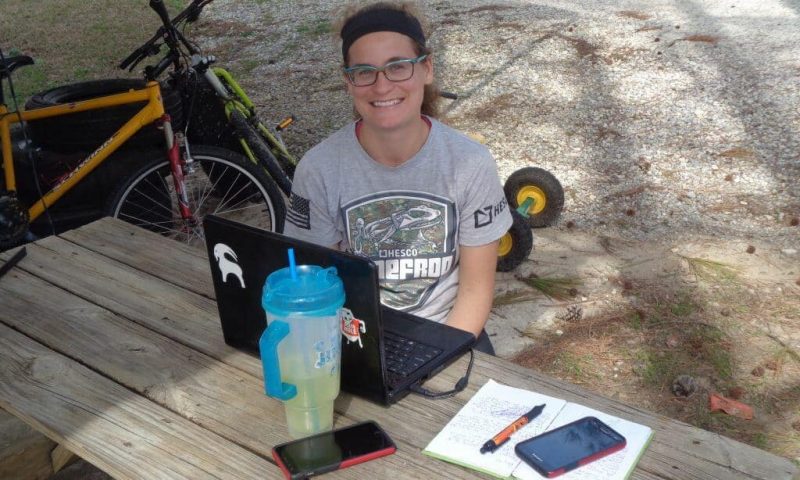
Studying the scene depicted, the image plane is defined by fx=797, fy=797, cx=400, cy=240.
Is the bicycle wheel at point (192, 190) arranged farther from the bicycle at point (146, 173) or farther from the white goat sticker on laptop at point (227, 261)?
the white goat sticker on laptop at point (227, 261)

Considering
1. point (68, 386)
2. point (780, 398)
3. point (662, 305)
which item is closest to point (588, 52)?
point (662, 305)

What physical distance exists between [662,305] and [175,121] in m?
2.69

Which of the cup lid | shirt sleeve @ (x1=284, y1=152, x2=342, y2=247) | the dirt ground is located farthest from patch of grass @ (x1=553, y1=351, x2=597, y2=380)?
the cup lid

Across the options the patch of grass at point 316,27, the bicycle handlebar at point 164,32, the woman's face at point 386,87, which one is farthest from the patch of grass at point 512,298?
the patch of grass at point 316,27

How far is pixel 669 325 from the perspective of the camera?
3480 millimetres

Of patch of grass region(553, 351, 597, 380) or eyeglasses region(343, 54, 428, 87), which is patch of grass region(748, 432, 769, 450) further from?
eyeglasses region(343, 54, 428, 87)

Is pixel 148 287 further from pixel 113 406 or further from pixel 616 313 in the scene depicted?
pixel 616 313

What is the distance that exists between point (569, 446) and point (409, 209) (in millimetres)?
894

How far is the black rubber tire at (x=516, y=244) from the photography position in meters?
3.85

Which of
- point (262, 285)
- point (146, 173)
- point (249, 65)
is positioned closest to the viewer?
point (262, 285)

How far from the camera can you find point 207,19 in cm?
1024

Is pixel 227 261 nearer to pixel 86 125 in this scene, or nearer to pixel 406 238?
pixel 406 238

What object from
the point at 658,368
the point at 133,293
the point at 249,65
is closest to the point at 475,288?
the point at 133,293

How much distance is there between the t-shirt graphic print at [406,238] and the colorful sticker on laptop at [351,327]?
0.64 m
